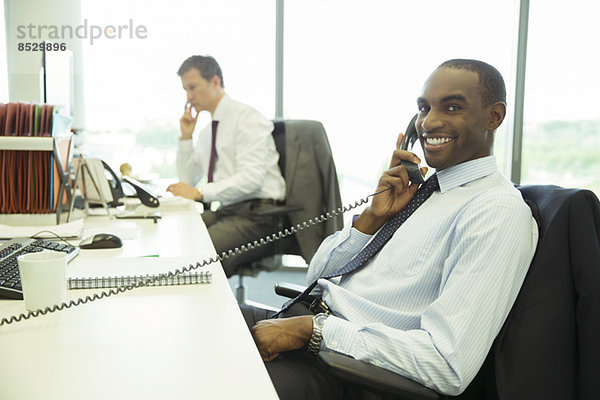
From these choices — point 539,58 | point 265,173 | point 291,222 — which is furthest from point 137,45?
point 539,58

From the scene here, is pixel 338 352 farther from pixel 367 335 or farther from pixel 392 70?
pixel 392 70

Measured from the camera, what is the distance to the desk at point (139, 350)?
72 cm

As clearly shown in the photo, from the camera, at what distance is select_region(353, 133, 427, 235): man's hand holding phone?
1.40m

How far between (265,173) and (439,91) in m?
1.52

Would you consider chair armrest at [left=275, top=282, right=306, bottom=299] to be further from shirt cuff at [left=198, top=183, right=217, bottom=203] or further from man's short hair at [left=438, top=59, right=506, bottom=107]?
shirt cuff at [left=198, top=183, right=217, bottom=203]

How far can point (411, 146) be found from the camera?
1552 millimetres

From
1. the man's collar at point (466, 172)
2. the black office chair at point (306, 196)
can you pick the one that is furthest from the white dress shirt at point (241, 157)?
the man's collar at point (466, 172)

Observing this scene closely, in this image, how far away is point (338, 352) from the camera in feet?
3.54

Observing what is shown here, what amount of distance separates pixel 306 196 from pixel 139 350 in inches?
68.4

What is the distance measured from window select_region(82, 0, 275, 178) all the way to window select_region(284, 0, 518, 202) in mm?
264

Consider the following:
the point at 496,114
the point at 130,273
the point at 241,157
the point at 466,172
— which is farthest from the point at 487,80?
the point at 241,157

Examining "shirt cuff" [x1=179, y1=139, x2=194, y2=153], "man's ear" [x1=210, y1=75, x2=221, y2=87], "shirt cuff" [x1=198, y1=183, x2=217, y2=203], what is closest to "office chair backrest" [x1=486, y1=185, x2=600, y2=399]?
"shirt cuff" [x1=198, y1=183, x2=217, y2=203]

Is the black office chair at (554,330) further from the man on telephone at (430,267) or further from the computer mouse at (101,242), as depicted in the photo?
the computer mouse at (101,242)

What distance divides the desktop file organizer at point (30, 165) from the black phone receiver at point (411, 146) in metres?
1.10
